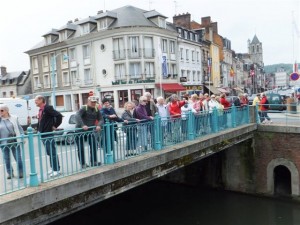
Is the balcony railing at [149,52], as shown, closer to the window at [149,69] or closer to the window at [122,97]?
the window at [149,69]

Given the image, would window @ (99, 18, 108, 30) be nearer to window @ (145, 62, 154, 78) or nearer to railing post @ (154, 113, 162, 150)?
window @ (145, 62, 154, 78)

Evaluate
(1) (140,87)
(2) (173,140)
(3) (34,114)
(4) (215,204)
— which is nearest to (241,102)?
(4) (215,204)

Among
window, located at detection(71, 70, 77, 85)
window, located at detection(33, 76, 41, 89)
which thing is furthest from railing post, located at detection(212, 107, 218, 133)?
window, located at detection(33, 76, 41, 89)

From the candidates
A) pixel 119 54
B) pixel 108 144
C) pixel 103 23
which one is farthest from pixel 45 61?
pixel 108 144

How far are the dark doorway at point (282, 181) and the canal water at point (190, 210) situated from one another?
26.0 inches

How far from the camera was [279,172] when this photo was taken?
47.0 feet

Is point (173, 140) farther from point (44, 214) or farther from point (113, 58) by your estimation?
point (113, 58)

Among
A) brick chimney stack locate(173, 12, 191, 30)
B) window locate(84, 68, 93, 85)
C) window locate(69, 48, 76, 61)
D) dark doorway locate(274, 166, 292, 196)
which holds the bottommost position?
dark doorway locate(274, 166, 292, 196)

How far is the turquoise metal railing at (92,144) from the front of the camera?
17.3ft

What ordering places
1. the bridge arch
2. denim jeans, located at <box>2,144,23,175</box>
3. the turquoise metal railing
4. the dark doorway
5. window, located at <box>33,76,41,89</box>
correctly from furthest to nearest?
1. window, located at <box>33,76,41,89</box>
2. the dark doorway
3. the bridge arch
4. the turquoise metal railing
5. denim jeans, located at <box>2,144,23,175</box>

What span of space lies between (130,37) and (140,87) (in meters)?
5.45

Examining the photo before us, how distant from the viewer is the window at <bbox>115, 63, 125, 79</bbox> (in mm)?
35688

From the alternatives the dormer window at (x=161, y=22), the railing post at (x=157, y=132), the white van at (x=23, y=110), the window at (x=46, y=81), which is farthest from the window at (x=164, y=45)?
the railing post at (x=157, y=132)

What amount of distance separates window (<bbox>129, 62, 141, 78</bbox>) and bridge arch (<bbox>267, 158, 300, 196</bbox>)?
23264mm
